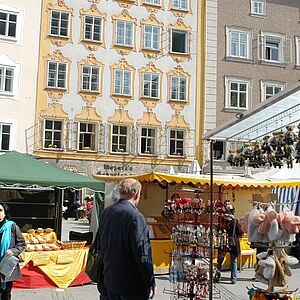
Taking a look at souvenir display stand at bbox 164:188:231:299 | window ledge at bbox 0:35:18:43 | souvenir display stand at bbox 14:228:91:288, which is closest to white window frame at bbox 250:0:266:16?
window ledge at bbox 0:35:18:43

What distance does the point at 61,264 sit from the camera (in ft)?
28.7

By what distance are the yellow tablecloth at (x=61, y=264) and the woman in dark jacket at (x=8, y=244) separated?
250cm

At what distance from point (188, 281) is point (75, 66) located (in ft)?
58.4

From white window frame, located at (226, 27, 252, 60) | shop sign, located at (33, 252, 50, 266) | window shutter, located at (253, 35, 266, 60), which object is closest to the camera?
shop sign, located at (33, 252, 50, 266)

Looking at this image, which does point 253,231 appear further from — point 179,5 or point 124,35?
point 179,5

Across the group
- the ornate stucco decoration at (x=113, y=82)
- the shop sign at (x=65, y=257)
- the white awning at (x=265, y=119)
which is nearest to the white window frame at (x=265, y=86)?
the ornate stucco decoration at (x=113, y=82)

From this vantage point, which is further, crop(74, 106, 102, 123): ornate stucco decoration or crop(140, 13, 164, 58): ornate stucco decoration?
crop(140, 13, 164, 58): ornate stucco decoration

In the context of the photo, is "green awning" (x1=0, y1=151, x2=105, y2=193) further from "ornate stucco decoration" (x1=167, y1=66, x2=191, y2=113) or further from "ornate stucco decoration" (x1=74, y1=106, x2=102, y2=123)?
"ornate stucco decoration" (x1=167, y1=66, x2=191, y2=113)

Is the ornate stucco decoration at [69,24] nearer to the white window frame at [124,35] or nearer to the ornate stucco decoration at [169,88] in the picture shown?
the white window frame at [124,35]

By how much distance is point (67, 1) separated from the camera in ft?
74.2

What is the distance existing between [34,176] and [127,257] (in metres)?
5.99

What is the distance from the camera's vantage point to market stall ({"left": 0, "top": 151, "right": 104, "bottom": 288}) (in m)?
8.48

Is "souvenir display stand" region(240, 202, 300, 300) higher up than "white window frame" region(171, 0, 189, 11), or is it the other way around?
"white window frame" region(171, 0, 189, 11)

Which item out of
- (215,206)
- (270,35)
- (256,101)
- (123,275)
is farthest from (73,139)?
(123,275)
